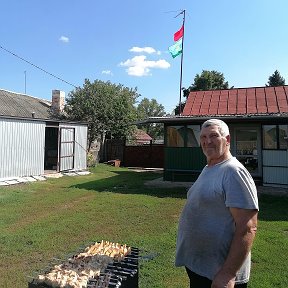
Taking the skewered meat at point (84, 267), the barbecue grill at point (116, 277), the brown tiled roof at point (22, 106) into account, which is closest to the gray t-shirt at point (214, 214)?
the barbecue grill at point (116, 277)

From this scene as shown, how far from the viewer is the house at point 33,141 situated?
46.6 ft

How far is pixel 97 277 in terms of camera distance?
9.70ft

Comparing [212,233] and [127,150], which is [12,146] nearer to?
[127,150]

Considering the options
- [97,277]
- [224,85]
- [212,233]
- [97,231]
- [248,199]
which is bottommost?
[97,231]

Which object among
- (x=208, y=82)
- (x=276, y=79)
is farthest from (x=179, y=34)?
(x=276, y=79)

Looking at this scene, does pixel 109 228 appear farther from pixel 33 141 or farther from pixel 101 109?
pixel 101 109

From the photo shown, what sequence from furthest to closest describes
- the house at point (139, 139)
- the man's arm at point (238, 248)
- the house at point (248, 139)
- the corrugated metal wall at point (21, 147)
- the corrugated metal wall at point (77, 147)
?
the house at point (139, 139), the corrugated metal wall at point (77, 147), the corrugated metal wall at point (21, 147), the house at point (248, 139), the man's arm at point (238, 248)

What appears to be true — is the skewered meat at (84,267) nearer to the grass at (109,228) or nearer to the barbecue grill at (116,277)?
the barbecue grill at (116,277)

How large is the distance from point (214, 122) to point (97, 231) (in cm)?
506

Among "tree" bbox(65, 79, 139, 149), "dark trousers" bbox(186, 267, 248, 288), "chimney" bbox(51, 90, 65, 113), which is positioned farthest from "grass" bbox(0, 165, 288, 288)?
"chimney" bbox(51, 90, 65, 113)

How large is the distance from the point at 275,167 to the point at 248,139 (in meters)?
1.71

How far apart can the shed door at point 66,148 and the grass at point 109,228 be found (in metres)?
5.53

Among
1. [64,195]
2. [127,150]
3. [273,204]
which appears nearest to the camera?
[273,204]

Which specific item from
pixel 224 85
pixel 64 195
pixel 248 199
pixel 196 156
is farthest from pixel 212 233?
pixel 224 85
